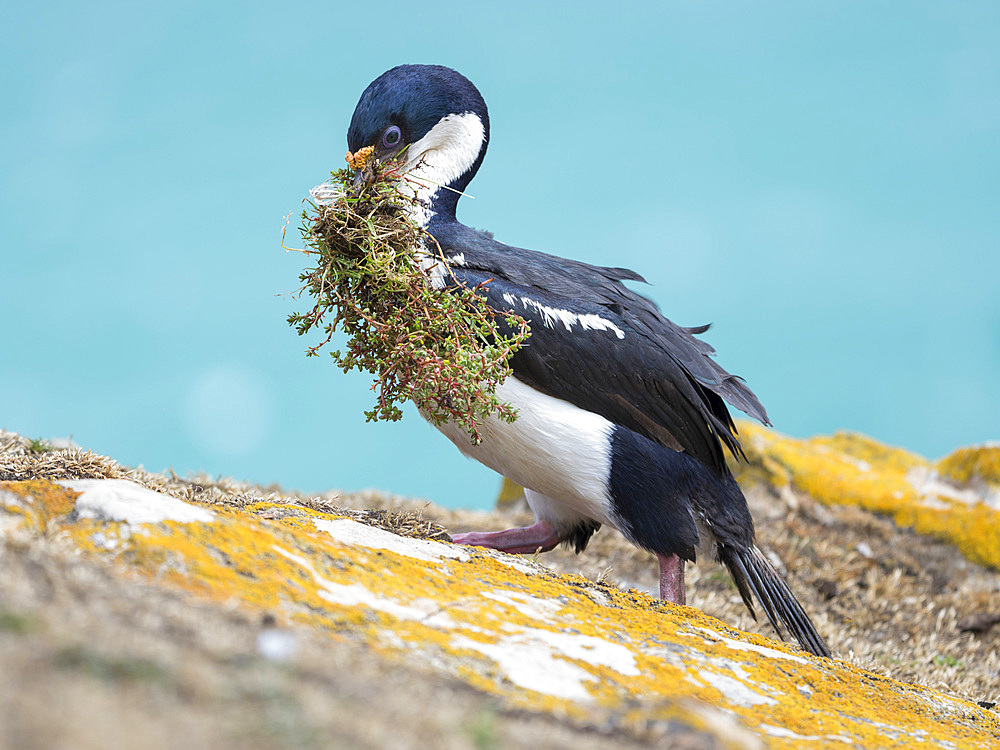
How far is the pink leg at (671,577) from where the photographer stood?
4.58 meters

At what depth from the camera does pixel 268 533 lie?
2.75 m

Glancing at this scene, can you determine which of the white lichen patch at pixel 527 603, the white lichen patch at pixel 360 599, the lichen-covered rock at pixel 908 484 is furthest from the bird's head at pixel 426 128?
the lichen-covered rock at pixel 908 484

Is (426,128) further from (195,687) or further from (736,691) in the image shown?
(195,687)

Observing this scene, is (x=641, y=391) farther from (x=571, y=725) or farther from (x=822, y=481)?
(x=822, y=481)

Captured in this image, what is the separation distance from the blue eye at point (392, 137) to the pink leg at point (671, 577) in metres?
2.50

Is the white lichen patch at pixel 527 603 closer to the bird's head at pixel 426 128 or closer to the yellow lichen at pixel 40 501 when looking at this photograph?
the yellow lichen at pixel 40 501

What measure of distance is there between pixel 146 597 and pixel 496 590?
4.29 feet

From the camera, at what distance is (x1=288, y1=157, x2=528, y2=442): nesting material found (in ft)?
12.5

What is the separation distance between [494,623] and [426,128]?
3004 mm

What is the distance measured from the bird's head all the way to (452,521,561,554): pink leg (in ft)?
5.82

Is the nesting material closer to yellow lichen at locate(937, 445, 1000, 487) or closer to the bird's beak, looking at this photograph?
the bird's beak

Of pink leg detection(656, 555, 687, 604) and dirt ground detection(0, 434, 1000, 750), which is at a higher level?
pink leg detection(656, 555, 687, 604)

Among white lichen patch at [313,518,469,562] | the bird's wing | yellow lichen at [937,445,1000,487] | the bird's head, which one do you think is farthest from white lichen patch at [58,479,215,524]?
yellow lichen at [937,445,1000,487]

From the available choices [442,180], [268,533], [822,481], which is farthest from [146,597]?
[822,481]
